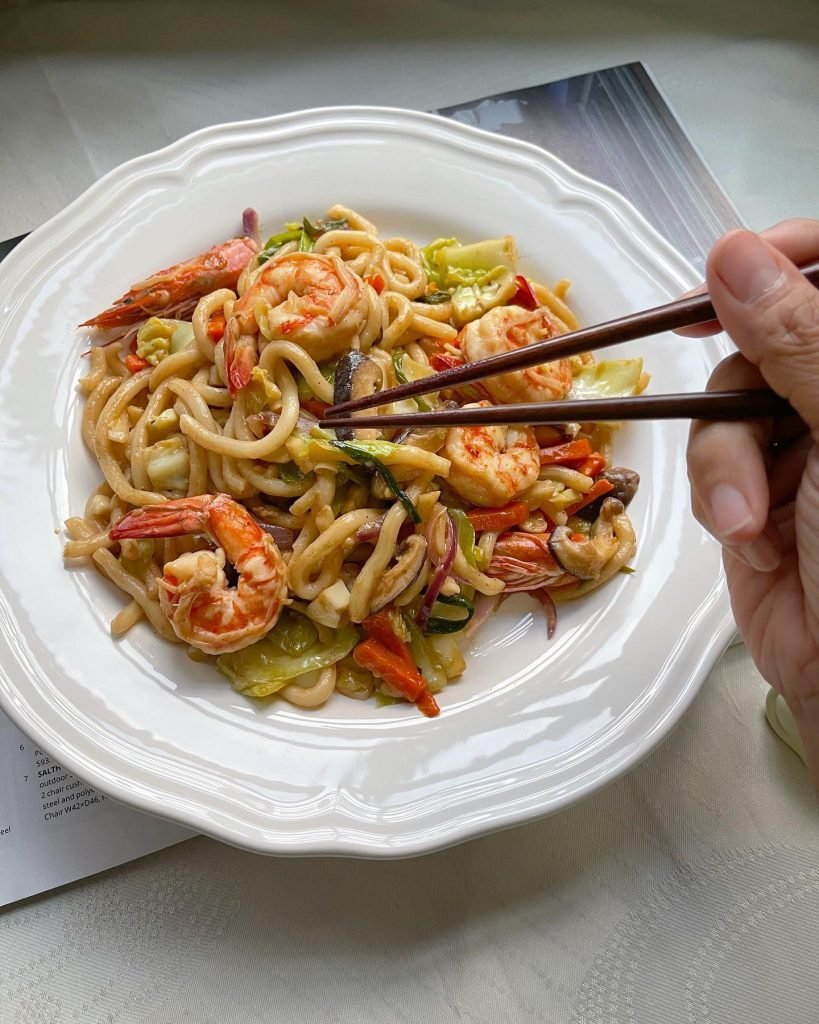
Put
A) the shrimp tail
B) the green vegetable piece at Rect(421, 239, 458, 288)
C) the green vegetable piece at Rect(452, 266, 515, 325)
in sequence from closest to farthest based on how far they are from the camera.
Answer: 1. the shrimp tail
2. the green vegetable piece at Rect(452, 266, 515, 325)
3. the green vegetable piece at Rect(421, 239, 458, 288)

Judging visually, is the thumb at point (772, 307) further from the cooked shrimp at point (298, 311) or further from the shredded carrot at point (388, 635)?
the shredded carrot at point (388, 635)

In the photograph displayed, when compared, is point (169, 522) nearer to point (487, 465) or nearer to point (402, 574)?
point (402, 574)

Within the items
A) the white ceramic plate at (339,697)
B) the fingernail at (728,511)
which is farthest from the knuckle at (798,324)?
the white ceramic plate at (339,697)

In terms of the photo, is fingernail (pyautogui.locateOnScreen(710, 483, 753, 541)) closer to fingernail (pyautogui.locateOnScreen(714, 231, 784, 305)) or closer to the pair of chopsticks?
the pair of chopsticks

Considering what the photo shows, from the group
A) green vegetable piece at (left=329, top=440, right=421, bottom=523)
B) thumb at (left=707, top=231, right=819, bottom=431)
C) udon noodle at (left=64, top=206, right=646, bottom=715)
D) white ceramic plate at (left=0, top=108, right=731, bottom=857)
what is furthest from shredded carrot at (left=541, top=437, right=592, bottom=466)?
thumb at (left=707, top=231, right=819, bottom=431)

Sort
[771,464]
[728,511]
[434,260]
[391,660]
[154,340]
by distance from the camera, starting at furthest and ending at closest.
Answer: [434,260] < [154,340] < [391,660] < [771,464] < [728,511]

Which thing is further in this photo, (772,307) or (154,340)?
(154,340)

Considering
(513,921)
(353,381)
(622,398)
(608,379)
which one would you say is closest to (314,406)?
(353,381)
